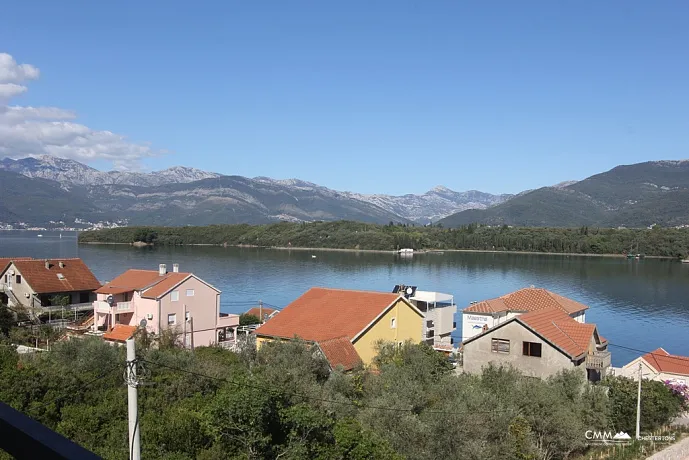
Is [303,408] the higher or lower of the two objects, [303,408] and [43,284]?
the lower

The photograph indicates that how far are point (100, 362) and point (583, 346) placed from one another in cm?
1020

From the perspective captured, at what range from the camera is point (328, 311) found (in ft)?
53.0

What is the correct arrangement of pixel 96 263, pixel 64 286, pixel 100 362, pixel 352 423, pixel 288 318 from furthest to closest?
1. pixel 96 263
2. pixel 64 286
3. pixel 288 318
4. pixel 100 362
5. pixel 352 423

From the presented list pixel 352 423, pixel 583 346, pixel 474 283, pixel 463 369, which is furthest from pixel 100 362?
pixel 474 283

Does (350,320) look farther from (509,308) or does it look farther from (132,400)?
(132,400)

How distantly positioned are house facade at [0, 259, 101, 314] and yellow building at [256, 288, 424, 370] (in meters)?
8.95

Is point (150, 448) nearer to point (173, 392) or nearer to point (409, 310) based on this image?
point (173, 392)

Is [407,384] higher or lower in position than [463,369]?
higher

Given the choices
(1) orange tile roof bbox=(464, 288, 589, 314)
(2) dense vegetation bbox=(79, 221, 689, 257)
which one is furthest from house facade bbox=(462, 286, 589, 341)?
(2) dense vegetation bbox=(79, 221, 689, 257)

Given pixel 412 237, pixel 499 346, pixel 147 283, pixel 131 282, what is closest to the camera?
pixel 499 346

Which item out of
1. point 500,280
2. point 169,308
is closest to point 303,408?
point 169,308

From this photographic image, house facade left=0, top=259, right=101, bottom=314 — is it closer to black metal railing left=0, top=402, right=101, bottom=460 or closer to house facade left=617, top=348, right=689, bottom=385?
house facade left=617, top=348, right=689, bottom=385

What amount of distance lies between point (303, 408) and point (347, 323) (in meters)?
7.73

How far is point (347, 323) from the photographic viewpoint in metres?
15.1
